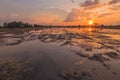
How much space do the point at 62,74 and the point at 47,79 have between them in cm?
125

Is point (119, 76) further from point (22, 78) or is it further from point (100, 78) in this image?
point (22, 78)

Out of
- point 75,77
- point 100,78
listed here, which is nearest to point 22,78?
point 75,77

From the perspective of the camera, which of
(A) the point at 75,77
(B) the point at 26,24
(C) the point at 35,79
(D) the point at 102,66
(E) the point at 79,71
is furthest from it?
(B) the point at 26,24

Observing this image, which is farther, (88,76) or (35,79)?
(88,76)

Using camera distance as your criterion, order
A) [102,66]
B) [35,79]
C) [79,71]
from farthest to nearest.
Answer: [102,66], [79,71], [35,79]

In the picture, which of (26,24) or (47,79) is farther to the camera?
(26,24)

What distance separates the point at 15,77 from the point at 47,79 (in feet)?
5.58

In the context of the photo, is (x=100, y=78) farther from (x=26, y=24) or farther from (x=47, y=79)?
(x=26, y=24)

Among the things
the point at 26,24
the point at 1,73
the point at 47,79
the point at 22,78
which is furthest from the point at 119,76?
the point at 26,24

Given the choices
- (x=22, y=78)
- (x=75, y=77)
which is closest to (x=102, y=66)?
(x=75, y=77)

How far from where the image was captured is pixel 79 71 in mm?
9477

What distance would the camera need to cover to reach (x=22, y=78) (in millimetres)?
7871

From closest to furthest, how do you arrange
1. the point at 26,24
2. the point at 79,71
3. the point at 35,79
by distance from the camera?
the point at 35,79, the point at 79,71, the point at 26,24

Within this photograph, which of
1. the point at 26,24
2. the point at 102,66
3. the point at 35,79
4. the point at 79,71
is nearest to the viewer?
the point at 35,79
